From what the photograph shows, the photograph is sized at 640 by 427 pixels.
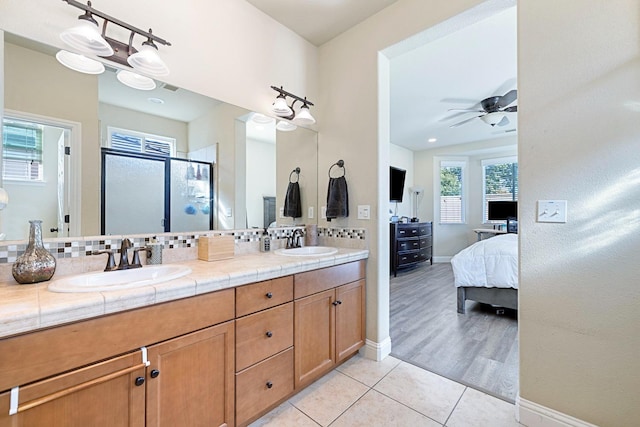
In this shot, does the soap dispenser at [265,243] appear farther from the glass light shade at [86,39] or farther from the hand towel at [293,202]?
the glass light shade at [86,39]

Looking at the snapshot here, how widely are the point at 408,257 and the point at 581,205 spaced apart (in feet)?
12.9

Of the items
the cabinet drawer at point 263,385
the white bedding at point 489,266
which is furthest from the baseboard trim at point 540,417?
the white bedding at point 489,266

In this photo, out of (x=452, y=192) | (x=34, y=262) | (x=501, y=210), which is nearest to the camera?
(x=34, y=262)

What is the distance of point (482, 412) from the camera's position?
161cm

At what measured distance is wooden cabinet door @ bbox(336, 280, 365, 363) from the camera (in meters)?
1.97

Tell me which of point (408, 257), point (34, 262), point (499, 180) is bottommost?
point (408, 257)

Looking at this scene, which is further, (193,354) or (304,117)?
(304,117)

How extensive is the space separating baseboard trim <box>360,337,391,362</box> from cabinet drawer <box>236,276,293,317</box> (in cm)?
100

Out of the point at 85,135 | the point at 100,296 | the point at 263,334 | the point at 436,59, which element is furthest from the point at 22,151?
the point at 436,59

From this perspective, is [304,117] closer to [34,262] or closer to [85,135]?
[85,135]

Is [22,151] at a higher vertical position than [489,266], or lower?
higher

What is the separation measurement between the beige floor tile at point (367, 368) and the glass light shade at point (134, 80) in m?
2.31

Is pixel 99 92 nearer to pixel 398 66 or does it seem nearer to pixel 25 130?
pixel 25 130

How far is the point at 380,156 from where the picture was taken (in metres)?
→ 2.22
